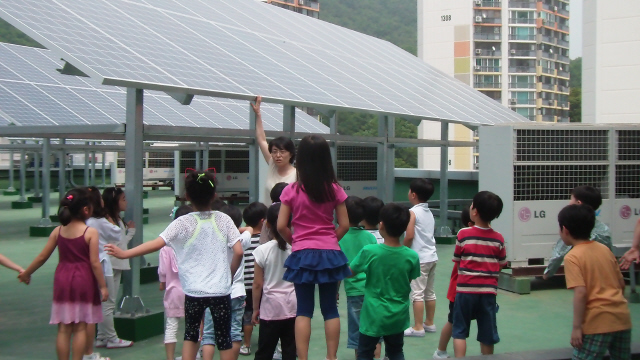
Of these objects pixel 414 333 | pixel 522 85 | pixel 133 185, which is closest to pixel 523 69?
pixel 522 85

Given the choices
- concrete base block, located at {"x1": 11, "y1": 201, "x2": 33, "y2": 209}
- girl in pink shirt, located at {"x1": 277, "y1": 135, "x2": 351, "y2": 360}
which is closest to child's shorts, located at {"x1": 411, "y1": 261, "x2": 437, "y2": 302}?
girl in pink shirt, located at {"x1": 277, "y1": 135, "x2": 351, "y2": 360}

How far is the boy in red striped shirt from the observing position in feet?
16.2

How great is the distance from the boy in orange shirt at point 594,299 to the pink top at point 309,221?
4.70ft

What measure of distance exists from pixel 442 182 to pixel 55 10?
25.2ft

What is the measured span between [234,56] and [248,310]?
405cm

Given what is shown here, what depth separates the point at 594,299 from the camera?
13.6 ft

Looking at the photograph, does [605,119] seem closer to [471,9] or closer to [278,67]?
[278,67]

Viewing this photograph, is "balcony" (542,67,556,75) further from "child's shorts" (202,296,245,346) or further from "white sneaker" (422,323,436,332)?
"child's shorts" (202,296,245,346)

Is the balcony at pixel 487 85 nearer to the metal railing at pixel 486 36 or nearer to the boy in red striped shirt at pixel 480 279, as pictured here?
the metal railing at pixel 486 36

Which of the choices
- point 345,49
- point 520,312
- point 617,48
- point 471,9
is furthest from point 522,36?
point 520,312

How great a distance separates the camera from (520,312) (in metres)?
7.60

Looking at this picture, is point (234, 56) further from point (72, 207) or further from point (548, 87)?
point (548, 87)

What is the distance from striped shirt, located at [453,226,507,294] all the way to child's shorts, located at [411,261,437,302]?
1.41 m

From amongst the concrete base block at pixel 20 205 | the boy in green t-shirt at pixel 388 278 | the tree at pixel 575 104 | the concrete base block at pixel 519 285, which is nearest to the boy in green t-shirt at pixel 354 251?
the boy in green t-shirt at pixel 388 278
